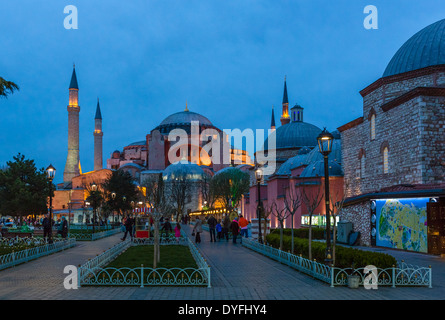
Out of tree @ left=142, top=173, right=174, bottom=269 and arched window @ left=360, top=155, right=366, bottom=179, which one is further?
arched window @ left=360, top=155, right=366, bottom=179

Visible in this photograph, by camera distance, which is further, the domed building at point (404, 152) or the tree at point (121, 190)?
the tree at point (121, 190)

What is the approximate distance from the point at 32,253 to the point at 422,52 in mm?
A: 19822

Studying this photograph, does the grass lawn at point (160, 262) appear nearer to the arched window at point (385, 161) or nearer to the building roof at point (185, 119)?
the arched window at point (385, 161)

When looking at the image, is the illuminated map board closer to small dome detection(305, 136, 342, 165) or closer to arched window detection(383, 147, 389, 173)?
arched window detection(383, 147, 389, 173)

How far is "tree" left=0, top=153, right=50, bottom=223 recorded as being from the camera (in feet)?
116

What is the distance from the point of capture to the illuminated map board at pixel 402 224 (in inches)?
656

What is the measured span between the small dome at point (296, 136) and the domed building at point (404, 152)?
23841 mm

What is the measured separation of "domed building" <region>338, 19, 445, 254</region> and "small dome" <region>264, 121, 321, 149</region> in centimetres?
2384

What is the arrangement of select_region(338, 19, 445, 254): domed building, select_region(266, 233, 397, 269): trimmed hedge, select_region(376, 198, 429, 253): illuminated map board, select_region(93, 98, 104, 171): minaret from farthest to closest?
select_region(93, 98, 104, 171): minaret
select_region(338, 19, 445, 254): domed building
select_region(376, 198, 429, 253): illuminated map board
select_region(266, 233, 397, 269): trimmed hedge

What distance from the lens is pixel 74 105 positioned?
7350 cm

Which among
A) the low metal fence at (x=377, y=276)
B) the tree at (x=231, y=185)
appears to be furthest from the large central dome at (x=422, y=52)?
the tree at (x=231, y=185)

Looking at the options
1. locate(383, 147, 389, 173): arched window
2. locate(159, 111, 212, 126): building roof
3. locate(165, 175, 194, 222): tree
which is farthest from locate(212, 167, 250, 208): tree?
locate(383, 147, 389, 173): arched window

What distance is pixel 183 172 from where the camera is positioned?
6912 cm

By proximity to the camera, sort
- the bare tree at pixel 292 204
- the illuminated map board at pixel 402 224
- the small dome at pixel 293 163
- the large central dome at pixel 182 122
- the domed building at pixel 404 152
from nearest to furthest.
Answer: the bare tree at pixel 292 204 < the illuminated map board at pixel 402 224 < the domed building at pixel 404 152 < the small dome at pixel 293 163 < the large central dome at pixel 182 122
